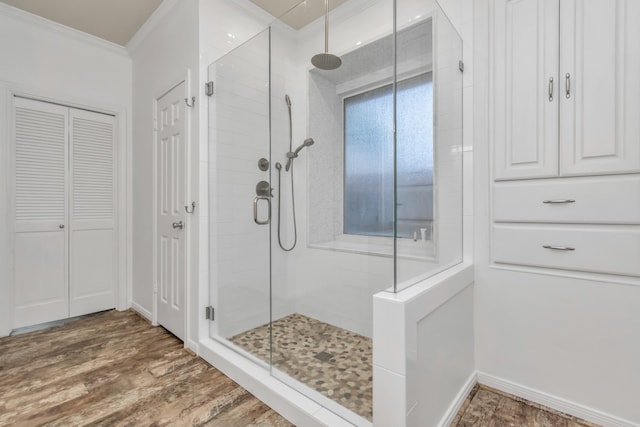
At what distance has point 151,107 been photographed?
279 centimetres

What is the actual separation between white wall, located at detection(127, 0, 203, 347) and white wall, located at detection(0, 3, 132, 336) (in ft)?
0.46

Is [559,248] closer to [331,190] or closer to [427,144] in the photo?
[427,144]

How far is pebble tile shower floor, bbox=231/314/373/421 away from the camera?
1.48 m

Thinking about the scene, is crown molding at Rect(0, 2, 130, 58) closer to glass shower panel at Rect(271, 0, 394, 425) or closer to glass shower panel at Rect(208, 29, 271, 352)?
glass shower panel at Rect(208, 29, 271, 352)

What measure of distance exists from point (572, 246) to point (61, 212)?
3.95 metres

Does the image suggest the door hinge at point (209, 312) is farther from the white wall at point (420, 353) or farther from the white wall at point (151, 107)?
the white wall at point (420, 353)

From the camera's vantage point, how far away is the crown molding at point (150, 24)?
7.97 feet

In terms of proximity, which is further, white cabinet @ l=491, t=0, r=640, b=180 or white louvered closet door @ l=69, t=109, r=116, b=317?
white louvered closet door @ l=69, t=109, r=116, b=317

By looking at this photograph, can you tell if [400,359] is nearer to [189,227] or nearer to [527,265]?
[527,265]

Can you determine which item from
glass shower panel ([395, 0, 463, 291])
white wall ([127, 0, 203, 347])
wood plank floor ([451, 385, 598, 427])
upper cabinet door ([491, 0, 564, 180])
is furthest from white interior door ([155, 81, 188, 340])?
upper cabinet door ([491, 0, 564, 180])

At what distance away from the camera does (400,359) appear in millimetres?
Result: 1069

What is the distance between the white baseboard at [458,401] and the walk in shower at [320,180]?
15.5 inches

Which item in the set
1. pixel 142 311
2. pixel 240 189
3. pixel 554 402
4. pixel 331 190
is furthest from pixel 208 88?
pixel 554 402

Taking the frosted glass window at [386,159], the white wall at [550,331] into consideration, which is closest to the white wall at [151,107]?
the frosted glass window at [386,159]
